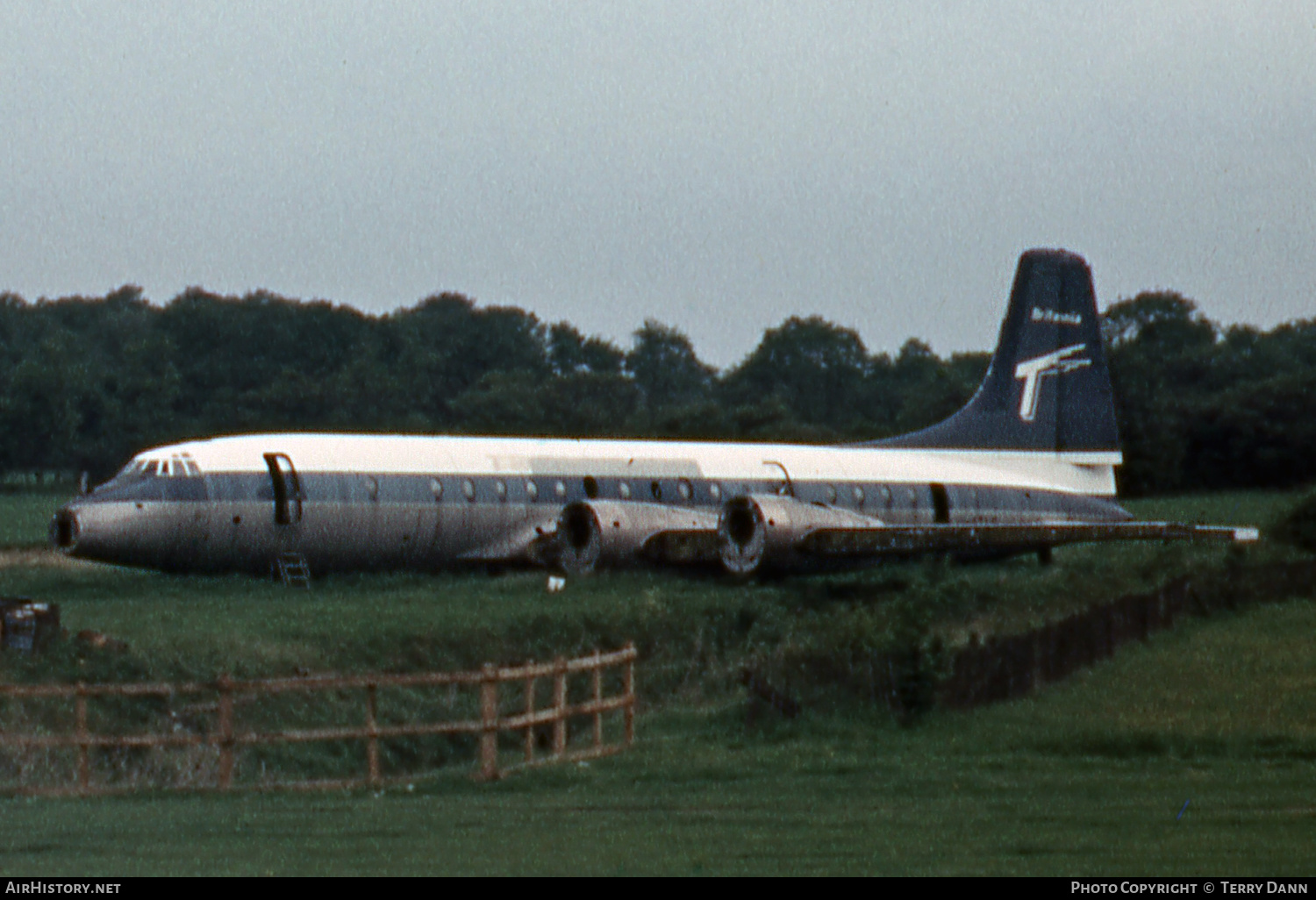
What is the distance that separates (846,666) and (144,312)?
315 feet

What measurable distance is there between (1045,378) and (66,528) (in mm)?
28122

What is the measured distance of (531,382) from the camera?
3745 inches

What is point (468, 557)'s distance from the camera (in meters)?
37.1

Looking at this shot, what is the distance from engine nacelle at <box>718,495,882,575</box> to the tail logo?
13.0 metres

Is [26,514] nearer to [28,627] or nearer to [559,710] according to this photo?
[28,627]

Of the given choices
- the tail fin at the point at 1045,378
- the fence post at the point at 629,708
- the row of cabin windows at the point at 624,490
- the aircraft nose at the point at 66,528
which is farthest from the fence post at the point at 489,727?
the tail fin at the point at 1045,378

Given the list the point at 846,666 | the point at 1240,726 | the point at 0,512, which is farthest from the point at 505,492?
the point at 0,512

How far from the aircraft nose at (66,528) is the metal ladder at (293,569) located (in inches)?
155

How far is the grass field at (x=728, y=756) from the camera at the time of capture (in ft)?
45.0

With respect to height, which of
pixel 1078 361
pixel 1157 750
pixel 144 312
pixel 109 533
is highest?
pixel 144 312

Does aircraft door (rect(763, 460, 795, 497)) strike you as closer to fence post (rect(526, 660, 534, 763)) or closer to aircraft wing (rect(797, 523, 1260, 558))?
aircraft wing (rect(797, 523, 1260, 558))

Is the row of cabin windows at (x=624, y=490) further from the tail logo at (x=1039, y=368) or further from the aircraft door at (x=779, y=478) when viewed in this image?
the tail logo at (x=1039, y=368)
